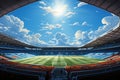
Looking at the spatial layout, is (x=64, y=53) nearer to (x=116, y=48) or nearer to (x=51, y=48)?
(x=51, y=48)

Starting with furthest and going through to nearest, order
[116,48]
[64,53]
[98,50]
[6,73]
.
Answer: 1. [64,53]
2. [98,50]
3. [116,48]
4. [6,73]

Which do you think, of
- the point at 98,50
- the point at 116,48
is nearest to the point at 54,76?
the point at 116,48

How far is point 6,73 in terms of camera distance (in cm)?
1417

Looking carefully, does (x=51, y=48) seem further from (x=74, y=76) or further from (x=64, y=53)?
(x=74, y=76)

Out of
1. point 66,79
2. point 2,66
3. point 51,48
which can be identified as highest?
point 51,48

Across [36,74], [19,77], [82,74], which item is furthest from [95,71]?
[19,77]

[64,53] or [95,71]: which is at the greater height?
[64,53]

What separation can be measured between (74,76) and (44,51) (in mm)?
42928

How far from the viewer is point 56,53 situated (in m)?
55.9

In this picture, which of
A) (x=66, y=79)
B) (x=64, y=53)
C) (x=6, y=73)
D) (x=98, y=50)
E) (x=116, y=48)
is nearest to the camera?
(x=66, y=79)

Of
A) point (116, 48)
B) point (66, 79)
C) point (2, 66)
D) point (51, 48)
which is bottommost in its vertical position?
point (66, 79)

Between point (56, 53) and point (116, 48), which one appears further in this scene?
point (56, 53)

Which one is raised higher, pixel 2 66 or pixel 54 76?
pixel 2 66

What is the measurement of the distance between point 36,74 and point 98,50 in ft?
113
